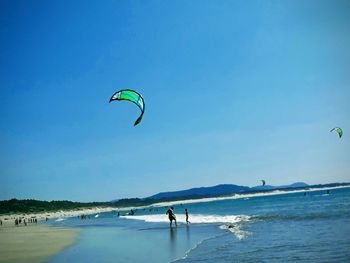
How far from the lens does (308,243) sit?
12203 millimetres

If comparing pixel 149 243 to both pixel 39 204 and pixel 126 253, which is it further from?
pixel 39 204

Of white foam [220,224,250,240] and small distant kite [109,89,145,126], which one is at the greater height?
small distant kite [109,89,145,126]

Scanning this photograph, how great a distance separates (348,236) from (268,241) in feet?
9.26

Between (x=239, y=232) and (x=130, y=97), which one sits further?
(x=239, y=232)

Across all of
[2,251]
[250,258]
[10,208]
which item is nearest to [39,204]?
[10,208]

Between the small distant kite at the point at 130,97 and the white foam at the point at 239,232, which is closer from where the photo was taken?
the small distant kite at the point at 130,97

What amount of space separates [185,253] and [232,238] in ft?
12.8

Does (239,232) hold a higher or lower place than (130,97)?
lower

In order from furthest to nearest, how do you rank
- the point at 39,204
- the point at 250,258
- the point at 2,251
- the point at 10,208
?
the point at 39,204
the point at 10,208
the point at 2,251
the point at 250,258

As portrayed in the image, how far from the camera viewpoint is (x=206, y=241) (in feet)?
48.4

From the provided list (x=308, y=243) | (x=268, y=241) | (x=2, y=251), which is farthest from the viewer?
(x=2, y=251)

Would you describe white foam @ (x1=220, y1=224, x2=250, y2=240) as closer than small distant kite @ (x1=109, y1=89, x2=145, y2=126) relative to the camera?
No

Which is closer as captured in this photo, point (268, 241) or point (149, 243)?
point (268, 241)

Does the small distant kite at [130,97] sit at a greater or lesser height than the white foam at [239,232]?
Answer: greater
